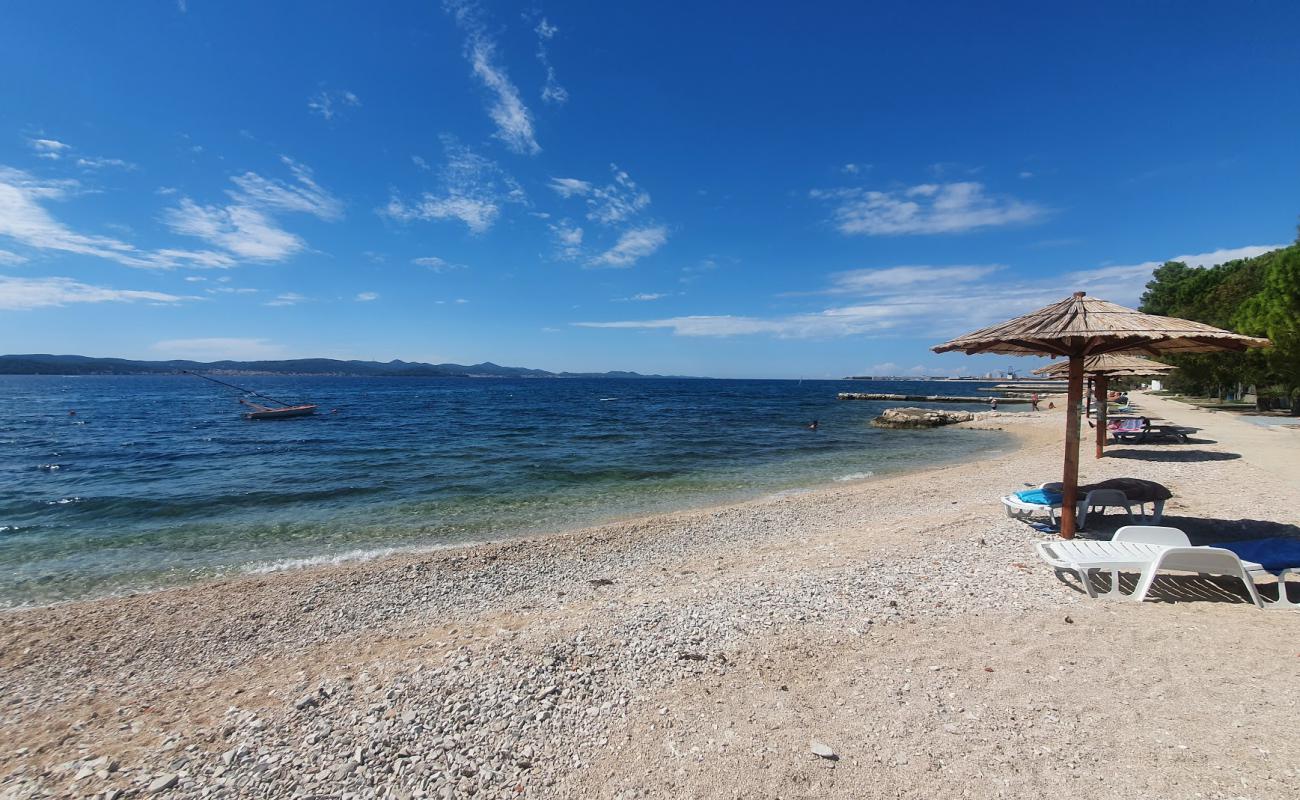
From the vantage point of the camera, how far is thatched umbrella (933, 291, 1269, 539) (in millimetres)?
6273

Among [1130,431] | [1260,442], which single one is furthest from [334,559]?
[1260,442]

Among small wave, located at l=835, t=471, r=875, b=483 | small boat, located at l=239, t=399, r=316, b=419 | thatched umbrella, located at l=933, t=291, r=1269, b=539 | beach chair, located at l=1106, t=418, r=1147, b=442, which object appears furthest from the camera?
small boat, located at l=239, t=399, r=316, b=419

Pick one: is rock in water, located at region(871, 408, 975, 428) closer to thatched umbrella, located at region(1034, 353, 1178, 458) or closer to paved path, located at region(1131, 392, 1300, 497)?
paved path, located at region(1131, 392, 1300, 497)

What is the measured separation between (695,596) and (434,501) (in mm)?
9333

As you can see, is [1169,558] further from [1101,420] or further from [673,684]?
[1101,420]

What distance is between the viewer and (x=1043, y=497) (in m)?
8.72

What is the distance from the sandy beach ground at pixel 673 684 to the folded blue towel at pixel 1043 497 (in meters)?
1.03

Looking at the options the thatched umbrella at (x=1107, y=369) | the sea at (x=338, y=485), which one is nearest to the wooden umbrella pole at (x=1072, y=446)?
the sea at (x=338, y=485)

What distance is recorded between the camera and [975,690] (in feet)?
13.7

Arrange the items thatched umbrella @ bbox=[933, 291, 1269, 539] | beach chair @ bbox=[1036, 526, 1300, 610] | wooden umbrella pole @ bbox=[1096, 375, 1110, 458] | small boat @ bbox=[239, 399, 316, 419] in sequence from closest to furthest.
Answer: beach chair @ bbox=[1036, 526, 1300, 610]
thatched umbrella @ bbox=[933, 291, 1269, 539]
wooden umbrella pole @ bbox=[1096, 375, 1110, 458]
small boat @ bbox=[239, 399, 316, 419]

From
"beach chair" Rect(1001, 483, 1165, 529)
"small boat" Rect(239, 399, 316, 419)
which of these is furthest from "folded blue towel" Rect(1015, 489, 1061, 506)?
"small boat" Rect(239, 399, 316, 419)

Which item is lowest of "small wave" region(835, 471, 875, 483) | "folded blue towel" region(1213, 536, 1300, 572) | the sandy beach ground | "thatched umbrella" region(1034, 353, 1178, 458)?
"small wave" region(835, 471, 875, 483)

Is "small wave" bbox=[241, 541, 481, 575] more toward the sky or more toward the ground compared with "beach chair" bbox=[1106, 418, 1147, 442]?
more toward the ground

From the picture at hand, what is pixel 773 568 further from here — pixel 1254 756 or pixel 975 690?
pixel 1254 756
